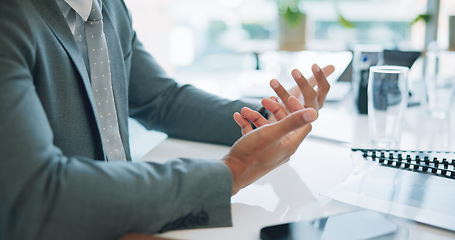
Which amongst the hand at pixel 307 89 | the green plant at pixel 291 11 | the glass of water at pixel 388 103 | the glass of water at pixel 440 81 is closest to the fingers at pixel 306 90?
the hand at pixel 307 89

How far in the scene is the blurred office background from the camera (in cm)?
400

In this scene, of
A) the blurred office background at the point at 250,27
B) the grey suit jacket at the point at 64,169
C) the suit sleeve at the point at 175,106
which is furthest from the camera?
the blurred office background at the point at 250,27

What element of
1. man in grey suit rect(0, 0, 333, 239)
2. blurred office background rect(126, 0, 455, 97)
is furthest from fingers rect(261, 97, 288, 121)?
blurred office background rect(126, 0, 455, 97)

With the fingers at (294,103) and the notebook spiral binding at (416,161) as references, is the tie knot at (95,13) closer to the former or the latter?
the fingers at (294,103)

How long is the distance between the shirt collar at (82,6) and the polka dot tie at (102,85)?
0.10 ft

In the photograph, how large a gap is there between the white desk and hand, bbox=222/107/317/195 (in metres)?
0.06

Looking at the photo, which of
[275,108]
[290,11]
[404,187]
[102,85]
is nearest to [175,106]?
[102,85]

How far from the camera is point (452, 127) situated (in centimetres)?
139

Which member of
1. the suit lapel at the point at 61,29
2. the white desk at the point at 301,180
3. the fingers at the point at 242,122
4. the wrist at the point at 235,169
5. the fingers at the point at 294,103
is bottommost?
the white desk at the point at 301,180

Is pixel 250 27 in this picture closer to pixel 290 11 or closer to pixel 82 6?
pixel 290 11

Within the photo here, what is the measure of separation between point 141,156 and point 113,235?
0.49 m

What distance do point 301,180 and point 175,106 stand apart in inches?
19.9

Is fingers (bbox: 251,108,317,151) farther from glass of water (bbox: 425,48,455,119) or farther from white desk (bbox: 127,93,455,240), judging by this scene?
glass of water (bbox: 425,48,455,119)

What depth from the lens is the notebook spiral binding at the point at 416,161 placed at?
92cm
